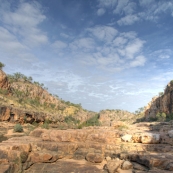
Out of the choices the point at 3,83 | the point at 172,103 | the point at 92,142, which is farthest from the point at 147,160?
the point at 3,83

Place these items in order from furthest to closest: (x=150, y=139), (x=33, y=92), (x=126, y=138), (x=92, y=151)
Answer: (x=33, y=92) < (x=126, y=138) < (x=150, y=139) < (x=92, y=151)

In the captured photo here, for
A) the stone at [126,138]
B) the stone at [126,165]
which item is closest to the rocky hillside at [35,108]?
the stone at [126,138]

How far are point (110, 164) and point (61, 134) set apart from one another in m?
4.29

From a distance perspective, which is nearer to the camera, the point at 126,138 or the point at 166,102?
the point at 126,138

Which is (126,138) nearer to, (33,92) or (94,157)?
(94,157)

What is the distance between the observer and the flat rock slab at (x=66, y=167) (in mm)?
7860

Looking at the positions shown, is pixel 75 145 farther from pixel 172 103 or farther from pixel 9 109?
pixel 172 103

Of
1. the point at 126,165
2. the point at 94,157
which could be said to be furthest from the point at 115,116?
the point at 126,165

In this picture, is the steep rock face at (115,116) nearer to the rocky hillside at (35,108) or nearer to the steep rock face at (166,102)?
the rocky hillside at (35,108)

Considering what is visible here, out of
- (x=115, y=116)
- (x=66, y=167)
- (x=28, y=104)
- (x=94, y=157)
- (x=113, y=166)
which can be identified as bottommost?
(x=66, y=167)

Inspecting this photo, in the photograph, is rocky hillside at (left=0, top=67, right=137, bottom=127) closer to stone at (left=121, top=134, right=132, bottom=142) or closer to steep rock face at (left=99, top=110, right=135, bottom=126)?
steep rock face at (left=99, top=110, right=135, bottom=126)

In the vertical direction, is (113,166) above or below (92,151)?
below

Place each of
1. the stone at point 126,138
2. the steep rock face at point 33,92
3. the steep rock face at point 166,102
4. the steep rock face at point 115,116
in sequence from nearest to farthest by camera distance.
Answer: the stone at point 126,138 < the steep rock face at point 166,102 < the steep rock face at point 33,92 < the steep rock face at point 115,116

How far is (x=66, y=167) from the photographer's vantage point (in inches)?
327
